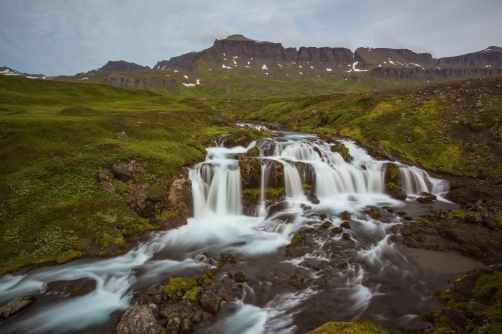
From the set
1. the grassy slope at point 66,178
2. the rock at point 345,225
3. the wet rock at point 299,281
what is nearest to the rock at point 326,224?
the rock at point 345,225

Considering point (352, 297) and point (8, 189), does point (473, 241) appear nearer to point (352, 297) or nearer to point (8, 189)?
point (352, 297)

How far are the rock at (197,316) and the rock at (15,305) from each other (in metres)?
7.95

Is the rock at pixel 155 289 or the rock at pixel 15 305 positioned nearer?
the rock at pixel 15 305

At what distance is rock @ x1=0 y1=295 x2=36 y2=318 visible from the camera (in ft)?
38.6

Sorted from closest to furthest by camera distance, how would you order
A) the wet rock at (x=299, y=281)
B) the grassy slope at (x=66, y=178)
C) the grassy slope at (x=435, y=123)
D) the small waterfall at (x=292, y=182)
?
the wet rock at (x=299, y=281), the grassy slope at (x=66, y=178), the small waterfall at (x=292, y=182), the grassy slope at (x=435, y=123)

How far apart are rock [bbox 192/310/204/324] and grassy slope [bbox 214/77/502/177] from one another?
102 feet

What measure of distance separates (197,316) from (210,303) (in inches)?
31.0

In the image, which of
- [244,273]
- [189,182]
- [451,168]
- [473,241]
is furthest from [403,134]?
[244,273]

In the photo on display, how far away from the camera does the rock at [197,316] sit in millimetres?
11292

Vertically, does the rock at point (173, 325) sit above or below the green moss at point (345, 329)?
below

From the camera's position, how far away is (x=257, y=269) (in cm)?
1558

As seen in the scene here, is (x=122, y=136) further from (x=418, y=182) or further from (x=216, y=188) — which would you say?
(x=418, y=182)

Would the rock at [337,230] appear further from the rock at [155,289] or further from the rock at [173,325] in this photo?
the rock at [173,325]

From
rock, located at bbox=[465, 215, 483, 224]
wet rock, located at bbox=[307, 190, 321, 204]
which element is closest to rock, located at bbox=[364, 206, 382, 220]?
wet rock, located at bbox=[307, 190, 321, 204]
